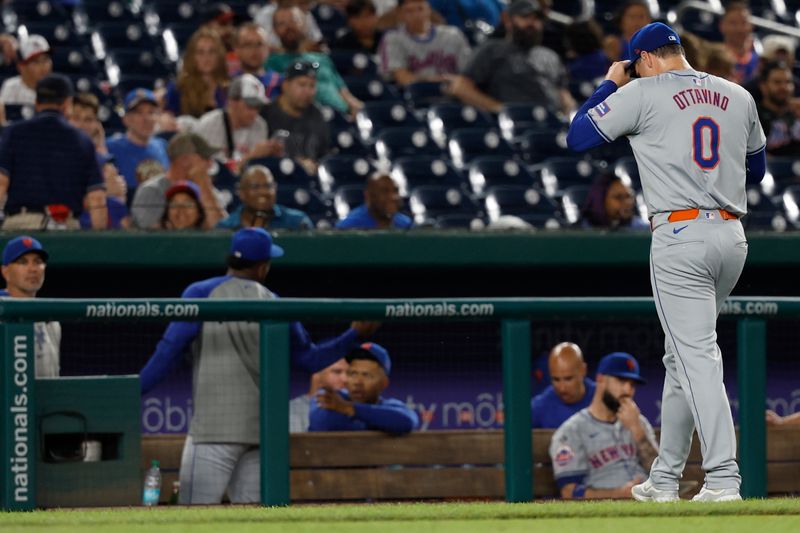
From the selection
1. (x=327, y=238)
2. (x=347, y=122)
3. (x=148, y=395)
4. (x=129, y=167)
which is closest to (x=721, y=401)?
(x=148, y=395)

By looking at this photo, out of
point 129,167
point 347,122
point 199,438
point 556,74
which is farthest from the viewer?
point 556,74

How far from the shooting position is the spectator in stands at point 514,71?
10461 mm

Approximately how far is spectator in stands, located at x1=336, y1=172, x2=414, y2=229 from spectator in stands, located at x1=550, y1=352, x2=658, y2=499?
7.69 ft

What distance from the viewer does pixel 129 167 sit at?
8.73 metres

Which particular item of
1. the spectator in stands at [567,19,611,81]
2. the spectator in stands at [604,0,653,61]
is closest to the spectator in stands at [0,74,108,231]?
the spectator in stands at [567,19,611,81]

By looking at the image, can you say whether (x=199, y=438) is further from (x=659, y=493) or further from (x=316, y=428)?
(x=659, y=493)

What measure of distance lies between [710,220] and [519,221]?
3474 millimetres

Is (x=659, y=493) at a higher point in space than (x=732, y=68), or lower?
lower

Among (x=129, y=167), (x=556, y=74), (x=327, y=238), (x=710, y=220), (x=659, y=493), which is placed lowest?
(x=659, y=493)

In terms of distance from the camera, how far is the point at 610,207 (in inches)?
335

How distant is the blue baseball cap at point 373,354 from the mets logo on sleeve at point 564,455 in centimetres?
73

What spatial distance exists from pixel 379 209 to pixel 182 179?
106 centimetres

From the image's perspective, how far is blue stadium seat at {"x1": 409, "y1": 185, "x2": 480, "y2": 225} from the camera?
891 cm

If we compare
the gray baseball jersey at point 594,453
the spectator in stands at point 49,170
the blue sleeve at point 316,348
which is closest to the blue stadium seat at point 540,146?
the spectator in stands at point 49,170
